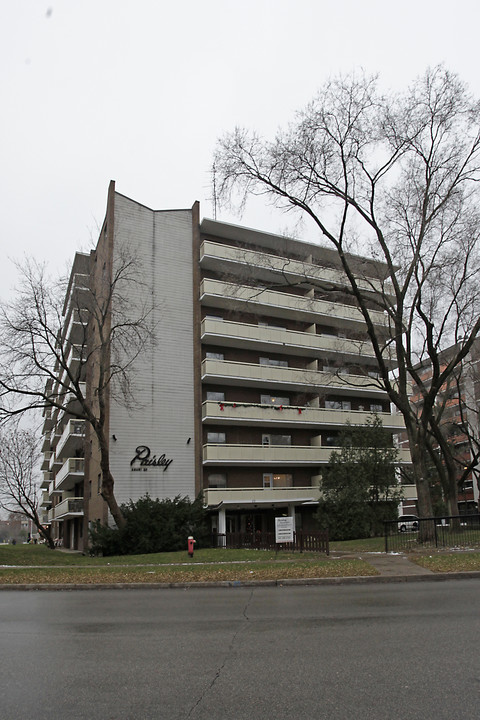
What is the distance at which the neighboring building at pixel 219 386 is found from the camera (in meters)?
33.3

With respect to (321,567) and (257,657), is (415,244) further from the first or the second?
(257,657)

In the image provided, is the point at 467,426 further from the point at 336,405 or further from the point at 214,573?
the point at 214,573

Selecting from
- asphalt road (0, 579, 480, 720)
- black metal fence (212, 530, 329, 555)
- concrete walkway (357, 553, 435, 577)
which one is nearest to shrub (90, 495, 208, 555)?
black metal fence (212, 530, 329, 555)

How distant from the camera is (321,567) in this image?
49.3ft

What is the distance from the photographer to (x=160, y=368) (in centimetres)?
3459

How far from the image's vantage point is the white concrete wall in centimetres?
3259

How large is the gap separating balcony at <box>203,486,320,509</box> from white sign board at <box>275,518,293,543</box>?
46.2ft

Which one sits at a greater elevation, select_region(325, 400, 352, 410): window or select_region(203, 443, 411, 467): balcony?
select_region(325, 400, 352, 410): window

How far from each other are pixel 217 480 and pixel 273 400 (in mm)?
6611

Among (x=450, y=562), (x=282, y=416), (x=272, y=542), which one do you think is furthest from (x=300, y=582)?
(x=282, y=416)

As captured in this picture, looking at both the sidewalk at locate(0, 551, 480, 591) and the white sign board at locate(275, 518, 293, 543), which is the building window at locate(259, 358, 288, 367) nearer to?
the white sign board at locate(275, 518, 293, 543)

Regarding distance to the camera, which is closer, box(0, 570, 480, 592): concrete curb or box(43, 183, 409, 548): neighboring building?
box(0, 570, 480, 592): concrete curb

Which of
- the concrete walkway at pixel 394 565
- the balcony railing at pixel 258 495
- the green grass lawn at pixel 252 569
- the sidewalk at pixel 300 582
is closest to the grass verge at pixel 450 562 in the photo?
the green grass lawn at pixel 252 569

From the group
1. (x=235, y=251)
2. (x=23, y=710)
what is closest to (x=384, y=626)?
(x=23, y=710)
